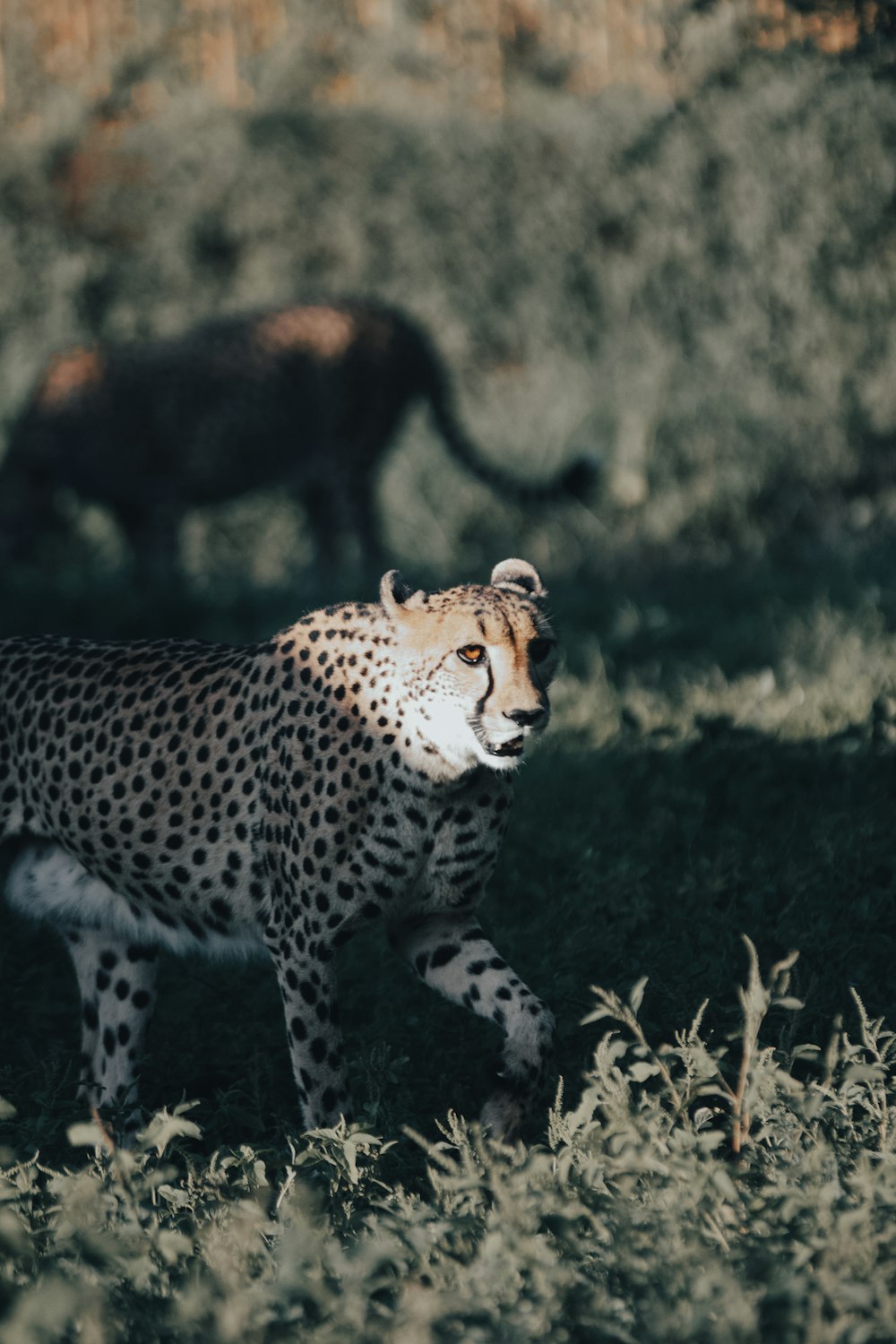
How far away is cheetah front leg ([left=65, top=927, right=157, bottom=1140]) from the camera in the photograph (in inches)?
161

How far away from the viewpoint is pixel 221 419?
28.2 ft

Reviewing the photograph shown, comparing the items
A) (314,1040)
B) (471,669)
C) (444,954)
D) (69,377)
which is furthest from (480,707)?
(69,377)

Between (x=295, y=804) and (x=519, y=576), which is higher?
(x=519, y=576)

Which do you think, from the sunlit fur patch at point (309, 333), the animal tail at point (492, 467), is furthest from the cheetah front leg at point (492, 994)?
the sunlit fur patch at point (309, 333)

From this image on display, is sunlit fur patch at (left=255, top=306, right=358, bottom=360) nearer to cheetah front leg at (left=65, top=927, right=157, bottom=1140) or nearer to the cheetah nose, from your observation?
cheetah front leg at (left=65, top=927, right=157, bottom=1140)

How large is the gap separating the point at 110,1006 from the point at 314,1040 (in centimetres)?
67

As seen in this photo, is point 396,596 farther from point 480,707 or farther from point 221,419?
point 221,419

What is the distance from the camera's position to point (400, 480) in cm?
997

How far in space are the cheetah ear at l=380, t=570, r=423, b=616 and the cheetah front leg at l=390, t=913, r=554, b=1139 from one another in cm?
67

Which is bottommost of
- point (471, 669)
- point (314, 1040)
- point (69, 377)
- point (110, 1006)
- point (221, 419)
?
point (110, 1006)

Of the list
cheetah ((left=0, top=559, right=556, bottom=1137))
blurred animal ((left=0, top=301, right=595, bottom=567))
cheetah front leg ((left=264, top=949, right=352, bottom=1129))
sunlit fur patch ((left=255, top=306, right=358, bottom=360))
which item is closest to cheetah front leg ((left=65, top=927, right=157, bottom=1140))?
cheetah ((left=0, top=559, right=556, bottom=1137))

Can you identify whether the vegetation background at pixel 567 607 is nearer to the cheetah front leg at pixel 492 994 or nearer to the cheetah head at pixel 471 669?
the cheetah front leg at pixel 492 994

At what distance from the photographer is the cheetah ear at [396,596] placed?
374 centimetres

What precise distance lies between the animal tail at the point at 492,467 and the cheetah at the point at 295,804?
2.75 m
